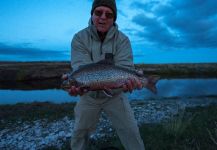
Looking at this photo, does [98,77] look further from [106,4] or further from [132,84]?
[106,4]

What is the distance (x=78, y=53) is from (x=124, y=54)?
938 mm

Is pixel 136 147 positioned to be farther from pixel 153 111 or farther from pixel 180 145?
pixel 153 111

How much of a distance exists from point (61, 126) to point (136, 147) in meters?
7.79

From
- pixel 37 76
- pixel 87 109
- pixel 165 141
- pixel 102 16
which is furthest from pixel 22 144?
pixel 37 76

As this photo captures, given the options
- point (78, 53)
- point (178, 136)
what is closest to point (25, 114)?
point (178, 136)

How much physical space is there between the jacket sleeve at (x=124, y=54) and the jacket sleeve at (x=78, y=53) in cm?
59

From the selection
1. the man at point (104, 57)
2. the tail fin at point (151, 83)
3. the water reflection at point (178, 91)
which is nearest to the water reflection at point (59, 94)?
the water reflection at point (178, 91)

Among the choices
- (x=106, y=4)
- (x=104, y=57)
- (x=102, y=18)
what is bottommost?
(x=104, y=57)

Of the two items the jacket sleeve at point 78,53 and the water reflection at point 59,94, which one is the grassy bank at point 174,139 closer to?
the jacket sleeve at point 78,53

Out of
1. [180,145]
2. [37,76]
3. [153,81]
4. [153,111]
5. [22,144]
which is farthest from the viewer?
[37,76]

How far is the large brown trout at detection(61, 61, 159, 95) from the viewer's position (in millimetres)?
5801

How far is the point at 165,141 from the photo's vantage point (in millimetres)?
10570

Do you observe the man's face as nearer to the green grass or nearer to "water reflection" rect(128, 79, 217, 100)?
the green grass

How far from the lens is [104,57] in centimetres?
658
